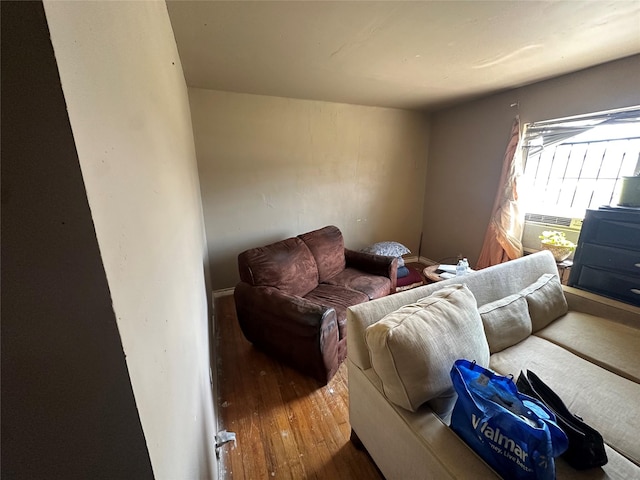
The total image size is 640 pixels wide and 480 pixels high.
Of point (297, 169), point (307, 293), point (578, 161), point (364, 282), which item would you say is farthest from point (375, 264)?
point (578, 161)

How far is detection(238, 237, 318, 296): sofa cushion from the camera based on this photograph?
1985 millimetres

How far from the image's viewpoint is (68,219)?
26 cm

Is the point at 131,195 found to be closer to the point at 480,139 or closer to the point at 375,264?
the point at 375,264

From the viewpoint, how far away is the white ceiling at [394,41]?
1.29m

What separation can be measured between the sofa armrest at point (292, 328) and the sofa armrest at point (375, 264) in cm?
105

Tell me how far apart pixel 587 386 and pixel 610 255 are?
3.73 feet

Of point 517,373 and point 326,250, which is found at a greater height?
point 326,250

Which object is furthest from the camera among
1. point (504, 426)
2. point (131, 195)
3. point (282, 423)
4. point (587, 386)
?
point (282, 423)

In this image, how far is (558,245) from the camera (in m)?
2.20

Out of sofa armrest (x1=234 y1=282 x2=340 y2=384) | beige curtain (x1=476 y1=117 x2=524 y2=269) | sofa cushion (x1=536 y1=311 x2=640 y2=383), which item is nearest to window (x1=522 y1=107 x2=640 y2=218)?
beige curtain (x1=476 y1=117 x2=524 y2=269)

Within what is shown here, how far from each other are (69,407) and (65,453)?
63mm

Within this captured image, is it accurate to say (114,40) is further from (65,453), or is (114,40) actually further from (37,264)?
(65,453)

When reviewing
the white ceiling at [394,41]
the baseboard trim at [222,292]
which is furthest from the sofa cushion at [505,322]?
the baseboard trim at [222,292]

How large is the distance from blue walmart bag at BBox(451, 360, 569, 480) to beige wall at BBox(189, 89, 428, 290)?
2564mm
